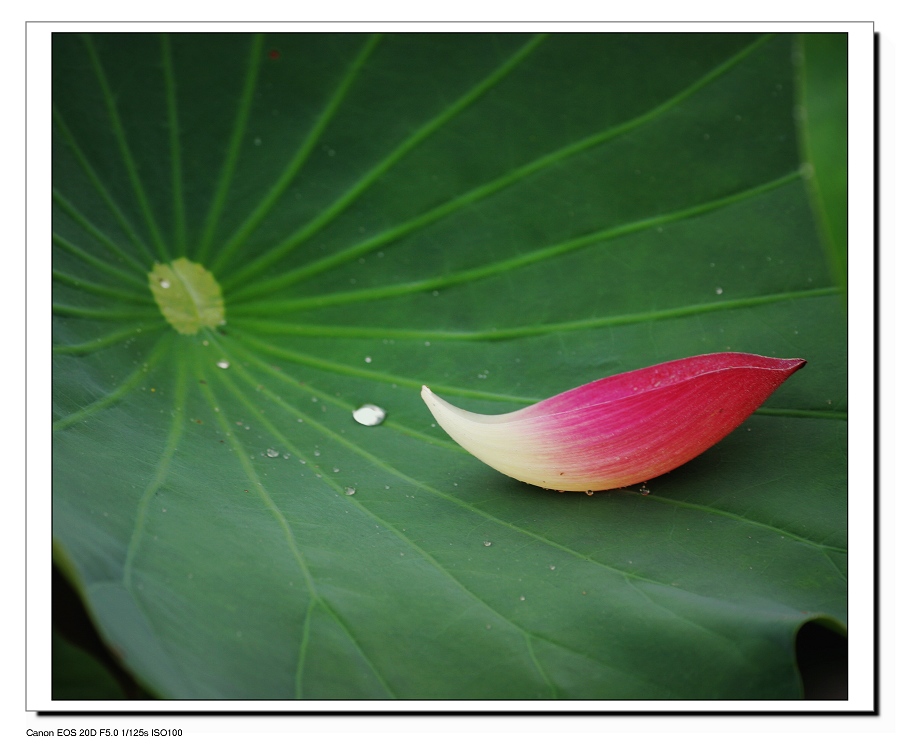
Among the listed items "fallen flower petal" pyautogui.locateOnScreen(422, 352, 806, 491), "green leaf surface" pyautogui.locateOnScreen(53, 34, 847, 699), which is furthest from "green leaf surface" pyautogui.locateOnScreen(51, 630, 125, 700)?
"fallen flower petal" pyautogui.locateOnScreen(422, 352, 806, 491)

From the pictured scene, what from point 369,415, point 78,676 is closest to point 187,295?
point 369,415

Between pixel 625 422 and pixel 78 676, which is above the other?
pixel 625 422

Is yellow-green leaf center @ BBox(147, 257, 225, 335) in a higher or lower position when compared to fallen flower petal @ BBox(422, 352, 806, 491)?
higher

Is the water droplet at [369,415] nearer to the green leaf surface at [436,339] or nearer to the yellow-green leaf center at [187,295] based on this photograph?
the green leaf surface at [436,339]

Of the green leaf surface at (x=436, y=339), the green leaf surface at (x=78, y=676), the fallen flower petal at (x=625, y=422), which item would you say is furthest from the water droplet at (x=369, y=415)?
the green leaf surface at (x=78, y=676)

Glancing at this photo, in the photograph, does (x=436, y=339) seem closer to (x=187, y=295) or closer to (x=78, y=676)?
(x=187, y=295)

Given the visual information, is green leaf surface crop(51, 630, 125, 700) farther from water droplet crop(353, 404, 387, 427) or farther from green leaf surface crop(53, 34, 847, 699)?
water droplet crop(353, 404, 387, 427)

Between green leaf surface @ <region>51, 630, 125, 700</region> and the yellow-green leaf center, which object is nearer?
green leaf surface @ <region>51, 630, 125, 700</region>
